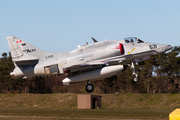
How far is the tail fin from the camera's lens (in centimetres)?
2916

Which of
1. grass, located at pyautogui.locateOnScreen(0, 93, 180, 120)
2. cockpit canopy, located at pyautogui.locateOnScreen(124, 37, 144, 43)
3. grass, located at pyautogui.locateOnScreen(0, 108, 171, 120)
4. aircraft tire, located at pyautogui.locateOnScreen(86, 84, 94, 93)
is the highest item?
cockpit canopy, located at pyautogui.locateOnScreen(124, 37, 144, 43)

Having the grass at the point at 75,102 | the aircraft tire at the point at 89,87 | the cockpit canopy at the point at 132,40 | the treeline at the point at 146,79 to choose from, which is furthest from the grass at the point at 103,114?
the treeline at the point at 146,79

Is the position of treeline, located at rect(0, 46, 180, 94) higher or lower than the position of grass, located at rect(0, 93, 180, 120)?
higher

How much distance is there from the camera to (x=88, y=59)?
28047 mm

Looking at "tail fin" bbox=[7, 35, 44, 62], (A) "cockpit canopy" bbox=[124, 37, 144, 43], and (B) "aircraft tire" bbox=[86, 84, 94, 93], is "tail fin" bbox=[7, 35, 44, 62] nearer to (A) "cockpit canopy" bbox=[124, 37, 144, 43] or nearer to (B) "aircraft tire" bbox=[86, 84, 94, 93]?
(B) "aircraft tire" bbox=[86, 84, 94, 93]

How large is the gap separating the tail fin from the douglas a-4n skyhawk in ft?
0.71

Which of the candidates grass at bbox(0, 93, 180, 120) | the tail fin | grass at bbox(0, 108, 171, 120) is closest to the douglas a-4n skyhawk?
the tail fin

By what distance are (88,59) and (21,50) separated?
7.23m

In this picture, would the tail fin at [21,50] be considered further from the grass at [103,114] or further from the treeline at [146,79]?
the treeline at [146,79]

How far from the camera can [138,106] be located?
189 ft

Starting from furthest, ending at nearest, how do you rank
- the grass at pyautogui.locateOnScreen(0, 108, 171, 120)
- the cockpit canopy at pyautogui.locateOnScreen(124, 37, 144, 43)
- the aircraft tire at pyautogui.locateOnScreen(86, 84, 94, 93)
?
the grass at pyautogui.locateOnScreen(0, 108, 171, 120), the cockpit canopy at pyautogui.locateOnScreen(124, 37, 144, 43), the aircraft tire at pyautogui.locateOnScreen(86, 84, 94, 93)

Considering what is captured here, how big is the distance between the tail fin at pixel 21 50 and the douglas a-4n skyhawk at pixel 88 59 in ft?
0.71

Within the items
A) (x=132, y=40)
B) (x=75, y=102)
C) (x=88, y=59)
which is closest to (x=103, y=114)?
(x=88, y=59)

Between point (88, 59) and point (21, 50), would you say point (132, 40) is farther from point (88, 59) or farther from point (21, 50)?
point (21, 50)
